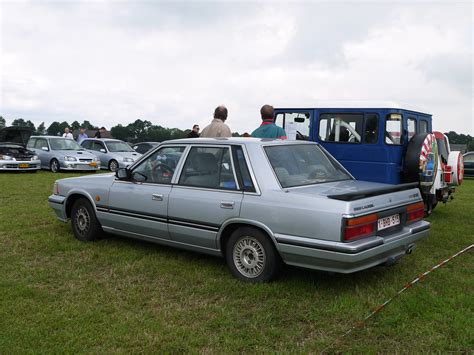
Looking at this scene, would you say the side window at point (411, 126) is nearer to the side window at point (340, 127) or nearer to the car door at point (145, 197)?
the side window at point (340, 127)

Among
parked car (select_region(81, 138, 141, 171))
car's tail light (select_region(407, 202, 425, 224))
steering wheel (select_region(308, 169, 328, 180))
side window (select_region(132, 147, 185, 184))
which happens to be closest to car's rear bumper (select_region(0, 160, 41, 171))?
parked car (select_region(81, 138, 141, 171))

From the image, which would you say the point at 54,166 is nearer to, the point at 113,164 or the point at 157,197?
the point at 113,164

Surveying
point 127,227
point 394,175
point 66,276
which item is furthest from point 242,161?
point 394,175

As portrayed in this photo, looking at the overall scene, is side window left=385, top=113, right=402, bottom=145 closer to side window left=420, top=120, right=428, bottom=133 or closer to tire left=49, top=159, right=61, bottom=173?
side window left=420, top=120, right=428, bottom=133

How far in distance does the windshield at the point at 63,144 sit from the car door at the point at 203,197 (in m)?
14.5

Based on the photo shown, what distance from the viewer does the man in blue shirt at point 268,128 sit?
23.9 feet

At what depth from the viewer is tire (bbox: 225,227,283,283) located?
4590 millimetres

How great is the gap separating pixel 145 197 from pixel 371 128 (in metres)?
4.95

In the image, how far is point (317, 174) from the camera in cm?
521

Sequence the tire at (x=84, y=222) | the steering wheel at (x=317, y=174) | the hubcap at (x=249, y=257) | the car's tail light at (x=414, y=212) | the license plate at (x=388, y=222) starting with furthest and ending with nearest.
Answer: the tire at (x=84, y=222)
the steering wheel at (x=317, y=174)
the car's tail light at (x=414, y=212)
the hubcap at (x=249, y=257)
the license plate at (x=388, y=222)

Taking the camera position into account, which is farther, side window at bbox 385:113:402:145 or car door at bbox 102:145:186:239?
side window at bbox 385:113:402:145

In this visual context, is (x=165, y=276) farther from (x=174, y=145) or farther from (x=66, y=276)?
(x=174, y=145)

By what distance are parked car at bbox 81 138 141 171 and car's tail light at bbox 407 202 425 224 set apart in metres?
15.1

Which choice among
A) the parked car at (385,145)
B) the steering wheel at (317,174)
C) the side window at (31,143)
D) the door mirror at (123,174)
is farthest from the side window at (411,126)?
the side window at (31,143)
